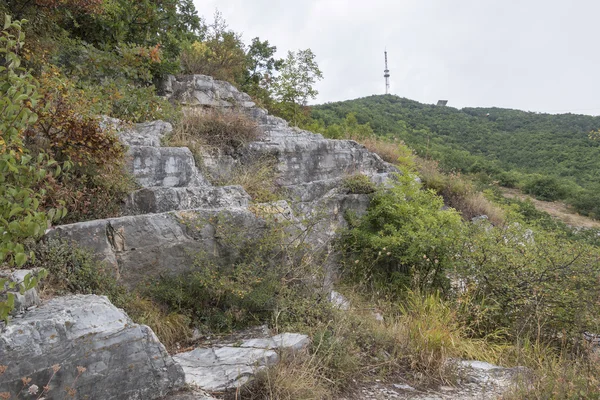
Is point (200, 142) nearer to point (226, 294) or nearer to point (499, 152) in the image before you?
point (226, 294)

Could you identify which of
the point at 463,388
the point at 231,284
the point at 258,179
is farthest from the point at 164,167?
the point at 463,388

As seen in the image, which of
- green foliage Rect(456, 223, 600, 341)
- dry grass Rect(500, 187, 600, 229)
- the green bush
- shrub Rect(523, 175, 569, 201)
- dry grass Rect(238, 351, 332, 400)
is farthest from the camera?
shrub Rect(523, 175, 569, 201)

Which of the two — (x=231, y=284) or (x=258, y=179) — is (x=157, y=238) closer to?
(x=231, y=284)

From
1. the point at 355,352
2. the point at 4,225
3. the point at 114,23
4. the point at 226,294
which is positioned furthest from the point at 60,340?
the point at 114,23

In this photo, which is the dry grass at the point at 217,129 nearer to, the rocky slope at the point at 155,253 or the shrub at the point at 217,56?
the rocky slope at the point at 155,253

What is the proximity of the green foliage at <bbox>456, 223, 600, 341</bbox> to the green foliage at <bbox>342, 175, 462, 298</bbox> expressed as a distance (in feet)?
1.18

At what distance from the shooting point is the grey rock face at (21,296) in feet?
9.50

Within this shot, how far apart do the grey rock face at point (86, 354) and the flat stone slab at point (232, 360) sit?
0.32 metres

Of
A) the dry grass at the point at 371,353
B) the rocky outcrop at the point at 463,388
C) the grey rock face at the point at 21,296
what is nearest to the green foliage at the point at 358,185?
the dry grass at the point at 371,353

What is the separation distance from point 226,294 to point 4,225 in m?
2.71

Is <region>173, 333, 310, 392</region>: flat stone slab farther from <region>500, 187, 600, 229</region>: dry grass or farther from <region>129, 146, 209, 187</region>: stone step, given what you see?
<region>500, 187, 600, 229</region>: dry grass

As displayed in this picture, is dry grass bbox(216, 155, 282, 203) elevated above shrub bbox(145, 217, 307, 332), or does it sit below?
above

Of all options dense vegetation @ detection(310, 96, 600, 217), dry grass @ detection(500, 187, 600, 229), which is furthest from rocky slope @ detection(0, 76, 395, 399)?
dry grass @ detection(500, 187, 600, 229)

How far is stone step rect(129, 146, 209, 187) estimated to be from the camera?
5918mm
